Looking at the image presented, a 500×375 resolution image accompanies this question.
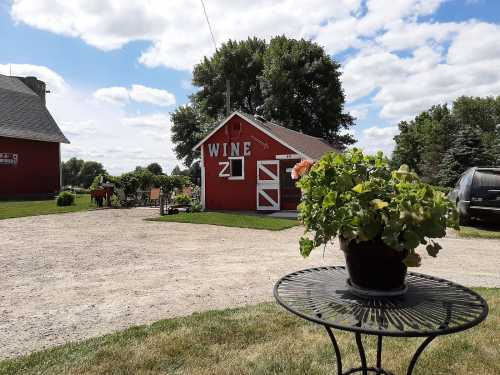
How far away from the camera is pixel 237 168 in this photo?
59.5ft

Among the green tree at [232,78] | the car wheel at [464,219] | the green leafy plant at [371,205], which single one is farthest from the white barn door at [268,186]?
the green tree at [232,78]

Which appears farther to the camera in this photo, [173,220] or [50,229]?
[173,220]

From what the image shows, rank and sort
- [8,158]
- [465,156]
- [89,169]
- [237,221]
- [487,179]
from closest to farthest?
[487,179] < [237,221] < [8,158] < [465,156] < [89,169]

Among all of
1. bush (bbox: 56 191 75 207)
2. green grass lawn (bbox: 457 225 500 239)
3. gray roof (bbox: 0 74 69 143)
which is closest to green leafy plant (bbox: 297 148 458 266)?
green grass lawn (bbox: 457 225 500 239)

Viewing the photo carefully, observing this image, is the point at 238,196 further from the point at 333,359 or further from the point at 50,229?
the point at 333,359

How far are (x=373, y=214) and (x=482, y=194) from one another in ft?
32.5

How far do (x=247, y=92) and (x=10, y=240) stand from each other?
2896cm

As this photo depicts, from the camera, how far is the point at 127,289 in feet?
17.6

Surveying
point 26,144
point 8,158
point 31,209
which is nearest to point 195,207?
point 31,209

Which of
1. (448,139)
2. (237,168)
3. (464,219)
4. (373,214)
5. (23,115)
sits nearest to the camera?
(373,214)

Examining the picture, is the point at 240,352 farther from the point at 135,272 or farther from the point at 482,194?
the point at 482,194

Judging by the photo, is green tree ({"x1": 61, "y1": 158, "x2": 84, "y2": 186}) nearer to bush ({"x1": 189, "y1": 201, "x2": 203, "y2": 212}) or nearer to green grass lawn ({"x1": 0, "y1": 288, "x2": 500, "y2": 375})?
bush ({"x1": 189, "y1": 201, "x2": 203, "y2": 212})

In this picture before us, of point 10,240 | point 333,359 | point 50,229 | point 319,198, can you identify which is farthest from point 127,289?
point 50,229

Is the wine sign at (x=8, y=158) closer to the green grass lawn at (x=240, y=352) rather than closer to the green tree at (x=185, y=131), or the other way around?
the green tree at (x=185, y=131)
